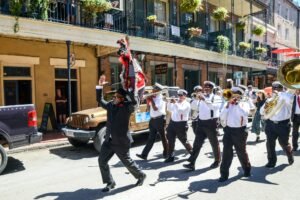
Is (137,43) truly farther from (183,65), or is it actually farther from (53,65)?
(183,65)

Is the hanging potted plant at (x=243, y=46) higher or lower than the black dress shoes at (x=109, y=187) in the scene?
higher

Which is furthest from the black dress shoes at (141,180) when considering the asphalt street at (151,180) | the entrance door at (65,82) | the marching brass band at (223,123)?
the entrance door at (65,82)

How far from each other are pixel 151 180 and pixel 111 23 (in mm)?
8990

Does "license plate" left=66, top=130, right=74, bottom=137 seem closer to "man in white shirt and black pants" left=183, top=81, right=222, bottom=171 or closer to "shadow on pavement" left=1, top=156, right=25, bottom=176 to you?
"shadow on pavement" left=1, top=156, right=25, bottom=176

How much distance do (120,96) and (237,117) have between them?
2256 millimetres

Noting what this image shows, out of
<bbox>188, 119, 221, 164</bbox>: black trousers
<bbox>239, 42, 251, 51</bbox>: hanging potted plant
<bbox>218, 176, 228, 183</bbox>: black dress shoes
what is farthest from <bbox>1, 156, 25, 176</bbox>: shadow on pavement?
<bbox>239, 42, 251, 51</bbox>: hanging potted plant

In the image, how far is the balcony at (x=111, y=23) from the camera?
37.0 feet

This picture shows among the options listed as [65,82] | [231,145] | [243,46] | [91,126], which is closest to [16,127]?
[91,126]

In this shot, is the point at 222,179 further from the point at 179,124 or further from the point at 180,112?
the point at 180,112

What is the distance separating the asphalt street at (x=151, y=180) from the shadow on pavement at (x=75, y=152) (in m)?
0.12

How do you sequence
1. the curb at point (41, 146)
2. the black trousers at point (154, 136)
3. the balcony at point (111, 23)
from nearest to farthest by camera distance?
the black trousers at point (154, 136) < the curb at point (41, 146) < the balcony at point (111, 23)

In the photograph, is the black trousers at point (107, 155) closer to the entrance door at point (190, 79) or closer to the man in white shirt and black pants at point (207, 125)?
the man in white shirt and black pants at point (207, 125)

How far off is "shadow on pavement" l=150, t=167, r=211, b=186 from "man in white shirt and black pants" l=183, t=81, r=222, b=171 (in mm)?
156

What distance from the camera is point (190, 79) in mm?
21734
